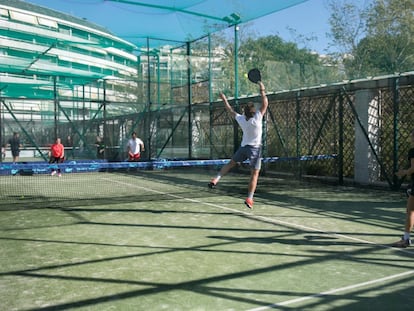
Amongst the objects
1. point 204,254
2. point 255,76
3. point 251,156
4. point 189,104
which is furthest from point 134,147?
point 204,254

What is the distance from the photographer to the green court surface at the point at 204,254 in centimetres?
397

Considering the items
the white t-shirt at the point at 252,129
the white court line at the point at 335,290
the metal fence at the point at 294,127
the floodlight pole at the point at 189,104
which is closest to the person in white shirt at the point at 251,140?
the white t-shirt at the point at 252,129

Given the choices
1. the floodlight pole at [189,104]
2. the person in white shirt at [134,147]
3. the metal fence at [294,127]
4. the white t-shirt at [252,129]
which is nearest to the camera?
the white t-shirt at [252,129]

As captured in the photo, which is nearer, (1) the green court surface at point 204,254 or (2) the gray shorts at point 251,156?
(1) the green court surface at point 204,254

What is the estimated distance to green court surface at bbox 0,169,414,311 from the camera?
3.97 m

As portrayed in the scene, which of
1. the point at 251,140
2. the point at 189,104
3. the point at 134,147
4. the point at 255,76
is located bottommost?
the point at 134,147

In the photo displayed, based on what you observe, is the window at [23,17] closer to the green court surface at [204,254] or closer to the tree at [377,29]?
the green court surface at [204,254]

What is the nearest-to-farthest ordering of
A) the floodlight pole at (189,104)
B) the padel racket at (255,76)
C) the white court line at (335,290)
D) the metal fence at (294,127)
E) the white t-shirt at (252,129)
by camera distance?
the white court line at (335,290) → the white t-shirt at (252,129) → the padel racket at (255,76) → the metal fence at (294,127) → the floodlight pole at (189,104)

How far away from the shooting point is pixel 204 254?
5441 mm

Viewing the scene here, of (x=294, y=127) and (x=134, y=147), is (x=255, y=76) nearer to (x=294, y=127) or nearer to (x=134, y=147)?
(x=294, y=127)

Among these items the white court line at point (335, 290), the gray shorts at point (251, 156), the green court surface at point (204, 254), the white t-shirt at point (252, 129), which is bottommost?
the white court line at point (335, 290)

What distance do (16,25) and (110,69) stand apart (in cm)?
649

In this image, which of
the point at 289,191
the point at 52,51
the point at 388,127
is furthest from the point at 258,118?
the point at 52,51

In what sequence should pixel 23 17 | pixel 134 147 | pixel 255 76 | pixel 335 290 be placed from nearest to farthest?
1. pixel 335 290
2. pixel 255 76
3. pixel 23 17
4. pixel 134 147
